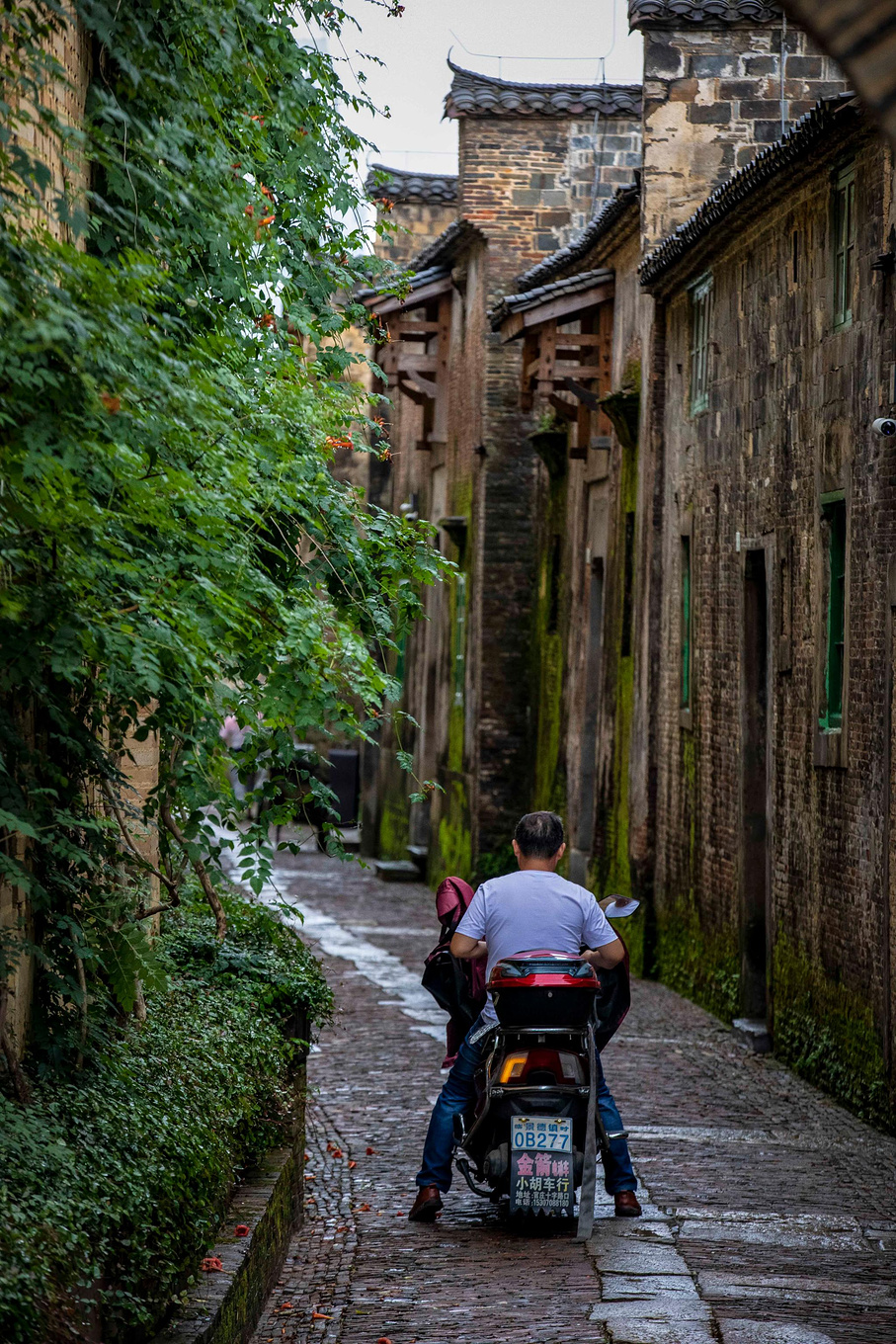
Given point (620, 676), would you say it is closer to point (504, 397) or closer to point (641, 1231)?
→ point (504, 397)

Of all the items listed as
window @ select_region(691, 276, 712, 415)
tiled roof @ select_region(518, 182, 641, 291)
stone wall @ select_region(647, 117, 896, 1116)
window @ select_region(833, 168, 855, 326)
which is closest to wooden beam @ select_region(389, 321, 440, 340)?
tiled roof @ select_region(518, 182, 641, 291)

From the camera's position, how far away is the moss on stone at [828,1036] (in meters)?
10.5

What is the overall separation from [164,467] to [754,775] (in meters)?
9.28

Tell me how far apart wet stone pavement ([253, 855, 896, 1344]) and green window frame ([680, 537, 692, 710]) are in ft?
13.4

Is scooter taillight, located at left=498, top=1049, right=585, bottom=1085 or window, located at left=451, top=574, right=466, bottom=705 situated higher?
window, located at left=451, top=574, right=466, bottom=705

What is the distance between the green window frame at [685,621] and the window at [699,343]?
1.27 metres

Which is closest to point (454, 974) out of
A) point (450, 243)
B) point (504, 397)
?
point (504, 397)

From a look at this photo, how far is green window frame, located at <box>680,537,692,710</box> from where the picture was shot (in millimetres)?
16266

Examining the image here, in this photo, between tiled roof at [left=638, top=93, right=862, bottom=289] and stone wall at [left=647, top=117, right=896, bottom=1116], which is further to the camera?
tiled roof at [left=638, top=93, right=862, bottom=289]

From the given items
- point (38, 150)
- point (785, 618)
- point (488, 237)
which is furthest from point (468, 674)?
point (38, 150)

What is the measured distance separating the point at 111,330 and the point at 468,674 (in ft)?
64.8

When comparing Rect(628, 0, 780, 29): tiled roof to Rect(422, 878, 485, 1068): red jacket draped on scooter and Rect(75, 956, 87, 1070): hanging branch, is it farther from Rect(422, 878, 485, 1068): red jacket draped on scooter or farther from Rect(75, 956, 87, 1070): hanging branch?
Rect(75, 956, 87, 1070): hanging branch

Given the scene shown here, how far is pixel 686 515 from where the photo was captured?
1622 centimetres

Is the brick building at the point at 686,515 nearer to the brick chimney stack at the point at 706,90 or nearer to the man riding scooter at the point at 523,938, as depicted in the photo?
the brick chimney stack at the point at 706,90
